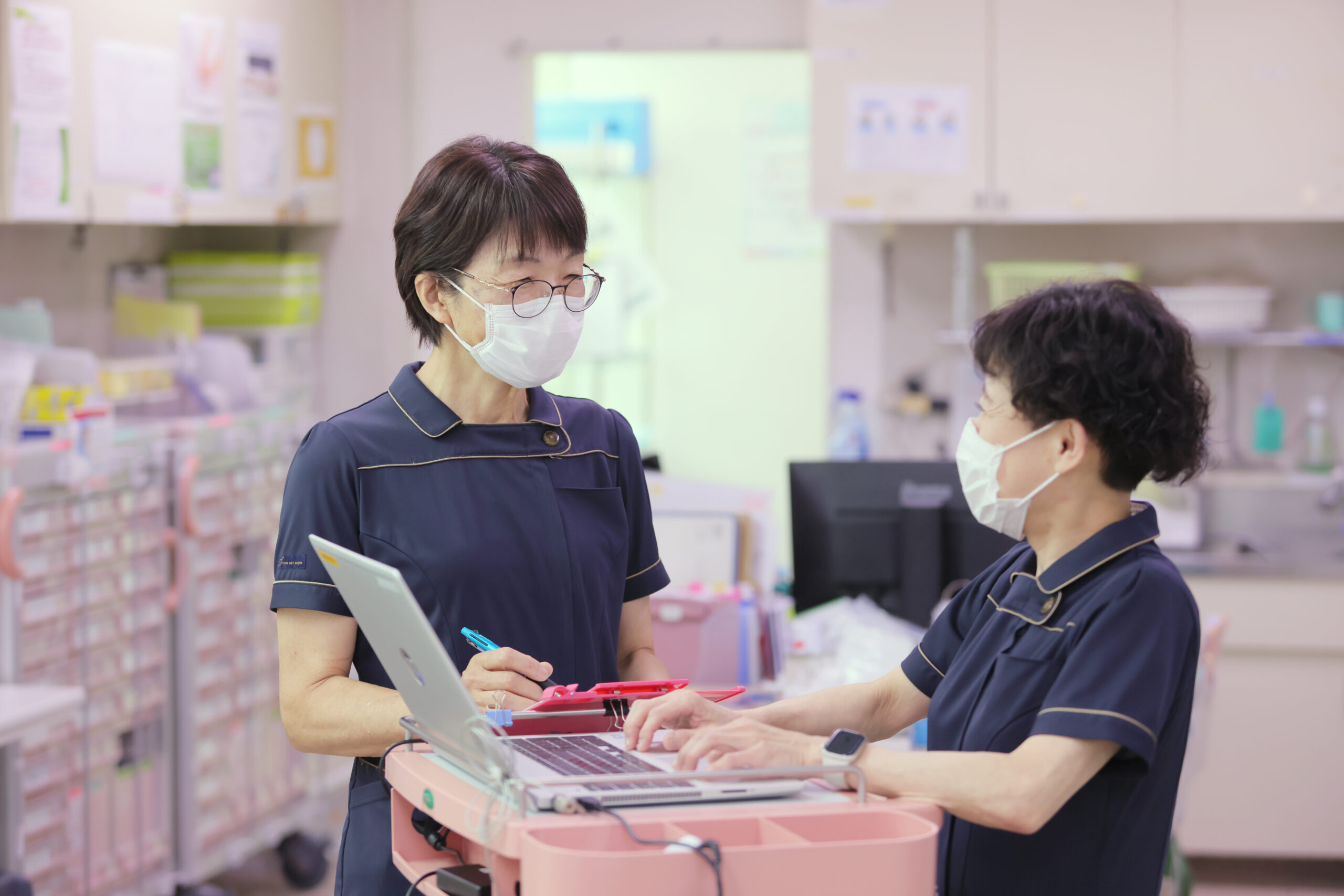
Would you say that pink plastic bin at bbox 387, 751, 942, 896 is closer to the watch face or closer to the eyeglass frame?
the watch face

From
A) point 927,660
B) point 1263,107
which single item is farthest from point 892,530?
point 1263,107

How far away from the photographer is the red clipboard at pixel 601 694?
4.24 feet

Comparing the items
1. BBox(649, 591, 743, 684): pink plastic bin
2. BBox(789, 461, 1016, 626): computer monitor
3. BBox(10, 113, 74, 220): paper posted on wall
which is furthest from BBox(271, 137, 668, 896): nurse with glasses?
BBox(10, 113, 74, 220): paper posted on wall

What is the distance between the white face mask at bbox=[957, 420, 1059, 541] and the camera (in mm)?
1313

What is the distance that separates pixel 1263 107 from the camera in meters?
3.77

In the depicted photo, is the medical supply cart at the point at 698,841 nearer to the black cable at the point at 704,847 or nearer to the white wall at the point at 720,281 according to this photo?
the black cable at the point at 704,847

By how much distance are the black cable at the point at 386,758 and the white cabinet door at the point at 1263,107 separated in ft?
10.3

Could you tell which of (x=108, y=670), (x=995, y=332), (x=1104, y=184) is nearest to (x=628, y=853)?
(x=995, y=332)

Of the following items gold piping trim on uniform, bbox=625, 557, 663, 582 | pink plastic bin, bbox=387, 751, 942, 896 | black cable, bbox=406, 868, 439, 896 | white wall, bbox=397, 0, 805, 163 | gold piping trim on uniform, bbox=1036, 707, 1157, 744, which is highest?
white wall, bbox=397, 0, 805, 163

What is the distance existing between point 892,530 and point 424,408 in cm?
145

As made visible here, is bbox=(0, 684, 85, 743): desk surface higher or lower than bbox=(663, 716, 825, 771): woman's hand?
lower

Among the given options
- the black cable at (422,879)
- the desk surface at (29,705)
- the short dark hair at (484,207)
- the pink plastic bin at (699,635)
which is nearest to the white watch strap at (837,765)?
the black cable at (422,879)

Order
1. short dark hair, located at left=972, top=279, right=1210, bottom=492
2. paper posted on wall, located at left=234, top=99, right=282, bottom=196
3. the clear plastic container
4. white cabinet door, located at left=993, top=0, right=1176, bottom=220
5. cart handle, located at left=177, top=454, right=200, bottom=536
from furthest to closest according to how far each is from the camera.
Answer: the clear plastic container < white cabinet door, located at left=993, top=0, right=1176, bottom=220 < paper posted on wall, located at left=234, top=99, right=282, bottom=196 < cart handle, located at left=177, top=454, right=200, bottom=536 < short dark hair, located at left=972, top=279, right=1210, bottom=492

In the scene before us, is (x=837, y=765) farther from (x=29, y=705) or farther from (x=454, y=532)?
(x=29, y=705)
